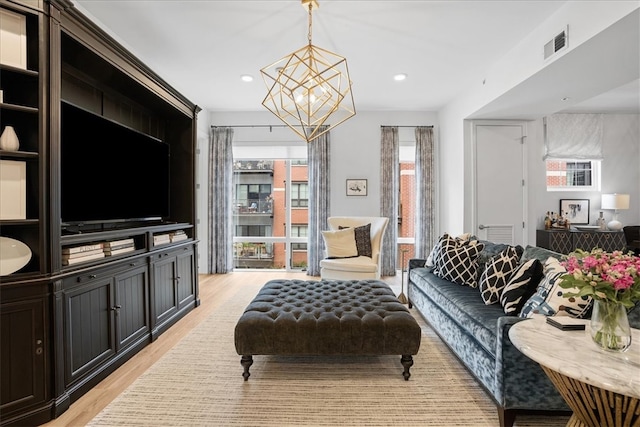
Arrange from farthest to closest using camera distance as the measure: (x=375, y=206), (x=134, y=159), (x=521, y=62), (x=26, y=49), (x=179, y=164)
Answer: (x=375, y=206) → (x=179, y=164) → (x=521, y=62) → (x=134, y=159) → (x=26, y=49)

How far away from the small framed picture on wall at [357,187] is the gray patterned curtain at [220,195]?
211 cm

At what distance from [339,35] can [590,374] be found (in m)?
3.25

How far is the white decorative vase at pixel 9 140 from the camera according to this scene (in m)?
1.75

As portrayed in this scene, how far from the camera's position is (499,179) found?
483 cm

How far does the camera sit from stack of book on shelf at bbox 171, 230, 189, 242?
3431 millimetres

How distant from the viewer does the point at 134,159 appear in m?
3.08

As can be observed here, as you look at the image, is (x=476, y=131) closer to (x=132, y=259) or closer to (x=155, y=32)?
(x=155, y=32)

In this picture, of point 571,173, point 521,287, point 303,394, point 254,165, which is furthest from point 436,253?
point 571,173

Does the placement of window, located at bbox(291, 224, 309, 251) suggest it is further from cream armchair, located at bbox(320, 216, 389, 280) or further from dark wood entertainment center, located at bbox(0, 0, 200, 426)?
dark wood entertainment center, located at bbox(0, 0, 200, 426)

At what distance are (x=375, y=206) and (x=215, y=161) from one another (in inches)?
116

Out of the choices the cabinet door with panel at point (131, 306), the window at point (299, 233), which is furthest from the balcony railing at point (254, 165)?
the cabinet door with panel at point (131, 306)

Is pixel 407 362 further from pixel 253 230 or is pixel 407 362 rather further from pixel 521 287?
pixel 253 230

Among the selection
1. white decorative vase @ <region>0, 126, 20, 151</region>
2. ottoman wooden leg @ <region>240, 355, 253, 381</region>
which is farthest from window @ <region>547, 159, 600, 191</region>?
white decorative vase @ <region>0, 126, 20, 151</region>

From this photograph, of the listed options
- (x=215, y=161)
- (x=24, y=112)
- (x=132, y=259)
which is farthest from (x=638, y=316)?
(x=215, y=161)
